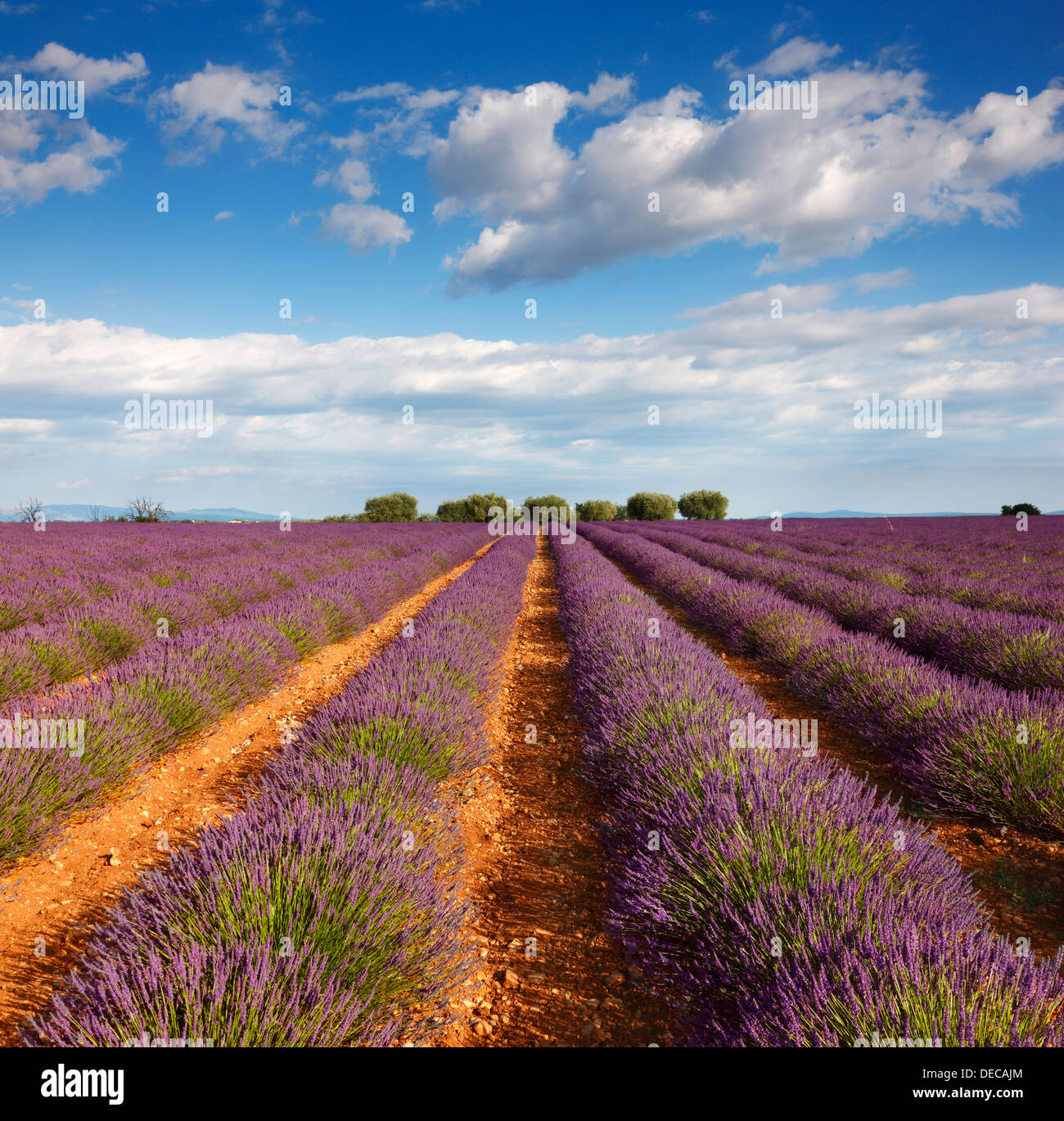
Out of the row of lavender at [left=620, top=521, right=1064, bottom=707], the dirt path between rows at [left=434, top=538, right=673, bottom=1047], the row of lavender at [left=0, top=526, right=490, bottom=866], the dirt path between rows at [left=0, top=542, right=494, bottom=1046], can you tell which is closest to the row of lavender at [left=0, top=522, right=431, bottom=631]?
the row of lavender at [left=0, top=526, right=490, bottom=866]

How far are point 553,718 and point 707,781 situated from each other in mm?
2416

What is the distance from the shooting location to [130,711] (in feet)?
10.8

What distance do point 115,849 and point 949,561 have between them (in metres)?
14.3

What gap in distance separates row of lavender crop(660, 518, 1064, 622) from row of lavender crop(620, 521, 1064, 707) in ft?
2.37

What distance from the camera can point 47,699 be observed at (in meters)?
3.30

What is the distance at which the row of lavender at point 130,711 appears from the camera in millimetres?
2527

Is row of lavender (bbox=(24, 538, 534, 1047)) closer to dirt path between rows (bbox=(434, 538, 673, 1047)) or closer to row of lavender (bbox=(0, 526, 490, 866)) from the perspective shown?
dirt path between rows (bbox=(434, 538, 673, 1047))

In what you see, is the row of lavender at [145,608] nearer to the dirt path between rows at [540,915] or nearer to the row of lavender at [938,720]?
the dirt path between rows at [540,915]

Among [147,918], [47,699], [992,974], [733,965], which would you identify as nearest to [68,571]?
[47,699]

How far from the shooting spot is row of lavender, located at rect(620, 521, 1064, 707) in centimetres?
450

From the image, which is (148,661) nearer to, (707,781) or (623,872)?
(623,872)

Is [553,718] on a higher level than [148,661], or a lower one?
lower

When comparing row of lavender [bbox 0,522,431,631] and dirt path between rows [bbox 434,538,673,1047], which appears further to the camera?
row of lavender [bbox 0,522,431,631]

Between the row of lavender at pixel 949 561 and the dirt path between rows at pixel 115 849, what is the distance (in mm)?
7827
